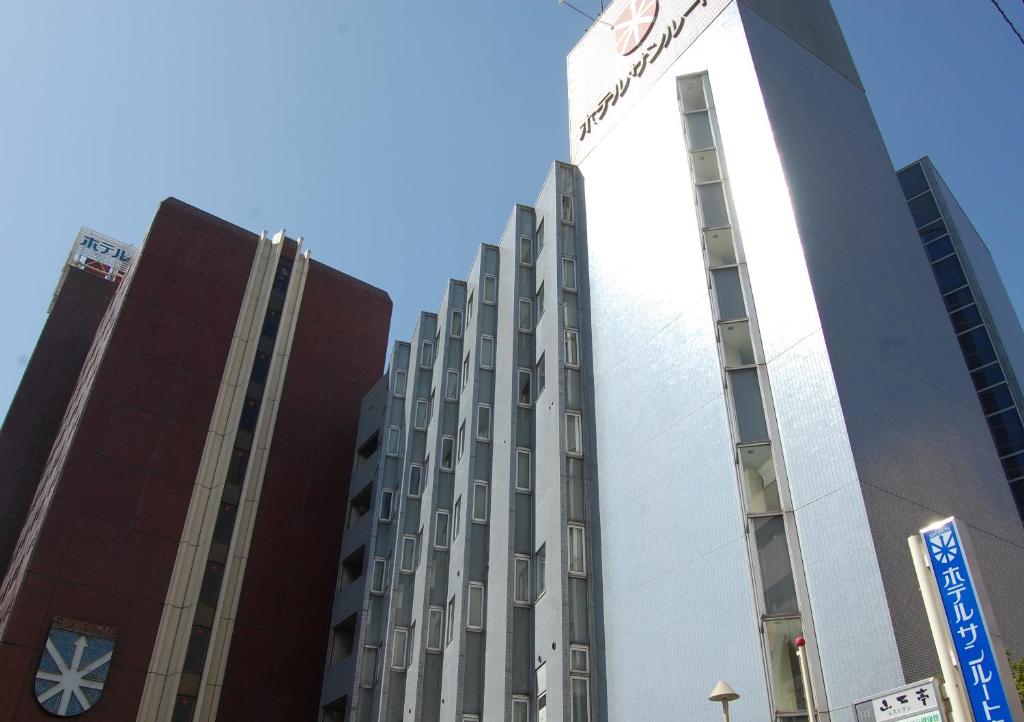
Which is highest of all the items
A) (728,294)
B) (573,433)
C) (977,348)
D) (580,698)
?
(977,348)

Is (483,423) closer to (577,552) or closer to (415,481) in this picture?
(415,481)

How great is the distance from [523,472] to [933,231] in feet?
105

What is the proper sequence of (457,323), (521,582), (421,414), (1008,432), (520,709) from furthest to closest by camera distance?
(457,323) → (421,414) → (1008,432) → (521,582) → (520,709)

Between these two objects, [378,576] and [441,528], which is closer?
[441,528]

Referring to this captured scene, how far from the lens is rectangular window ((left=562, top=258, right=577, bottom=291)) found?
38.8 metres

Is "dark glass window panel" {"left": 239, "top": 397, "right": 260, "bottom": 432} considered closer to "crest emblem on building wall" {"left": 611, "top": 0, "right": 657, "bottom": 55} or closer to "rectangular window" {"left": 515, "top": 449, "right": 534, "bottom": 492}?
"rectangular window" {"left": 515, "top": 449, "right": 534, "bottom": 492}

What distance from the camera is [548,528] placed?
A: 109 ft

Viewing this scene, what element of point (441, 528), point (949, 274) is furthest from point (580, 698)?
point (949, 274)

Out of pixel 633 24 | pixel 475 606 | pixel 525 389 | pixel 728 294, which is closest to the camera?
pixel 728 294

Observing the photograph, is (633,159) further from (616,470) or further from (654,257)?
(616,470)

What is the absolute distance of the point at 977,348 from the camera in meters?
49.7

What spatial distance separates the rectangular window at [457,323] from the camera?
49569 millimetres

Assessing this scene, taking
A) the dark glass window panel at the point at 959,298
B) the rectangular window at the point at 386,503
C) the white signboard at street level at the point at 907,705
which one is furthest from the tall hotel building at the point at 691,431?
the dark glass window panel at the point at 959,298

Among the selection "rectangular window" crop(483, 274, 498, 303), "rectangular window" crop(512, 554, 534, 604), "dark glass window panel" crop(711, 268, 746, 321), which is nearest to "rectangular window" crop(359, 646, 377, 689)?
"rectangular window" crop(512, 554, 534, 604)
